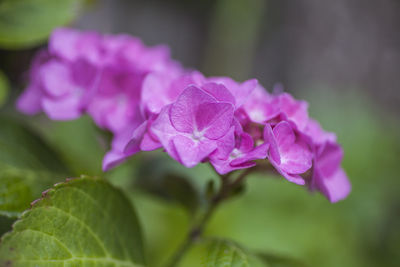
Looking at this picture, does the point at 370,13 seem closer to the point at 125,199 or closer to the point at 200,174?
the point at 200,174

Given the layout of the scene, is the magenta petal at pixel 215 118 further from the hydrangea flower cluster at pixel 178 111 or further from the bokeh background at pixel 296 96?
the bokeh background at pixel 296 96

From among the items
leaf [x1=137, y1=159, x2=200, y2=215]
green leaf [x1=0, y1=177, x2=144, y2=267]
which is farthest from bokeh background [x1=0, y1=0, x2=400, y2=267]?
green leaf [x1=0, y1=177, x2=144, y2=267]

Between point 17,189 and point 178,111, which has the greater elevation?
point 178,111

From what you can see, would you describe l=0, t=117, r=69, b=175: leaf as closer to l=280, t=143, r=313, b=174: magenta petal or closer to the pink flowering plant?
the pink flowering plant

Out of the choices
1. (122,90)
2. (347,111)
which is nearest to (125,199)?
(122,90)

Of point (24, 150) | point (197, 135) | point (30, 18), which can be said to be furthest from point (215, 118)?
point (30, 18)

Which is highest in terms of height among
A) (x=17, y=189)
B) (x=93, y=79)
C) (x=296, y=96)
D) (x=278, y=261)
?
(x=93, y=79)

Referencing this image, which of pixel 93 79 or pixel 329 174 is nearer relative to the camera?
pixel 329 174

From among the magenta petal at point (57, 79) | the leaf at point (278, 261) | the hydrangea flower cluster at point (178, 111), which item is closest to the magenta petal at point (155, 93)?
the hydrangea flower cluster at point (178, 111)

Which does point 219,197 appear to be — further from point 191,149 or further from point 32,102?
point 32,102
